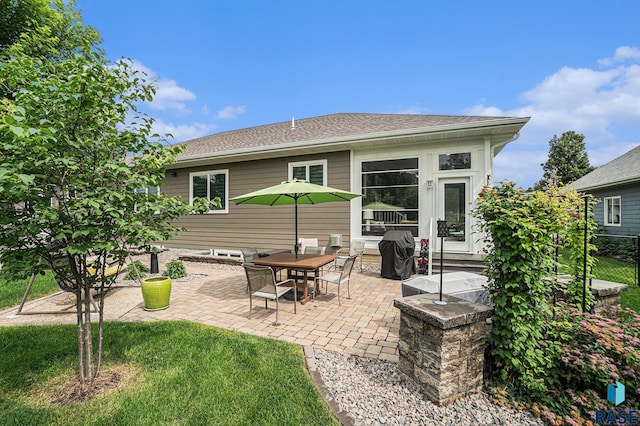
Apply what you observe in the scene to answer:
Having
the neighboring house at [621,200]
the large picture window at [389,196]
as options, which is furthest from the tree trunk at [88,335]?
the neighboring house at [621,200]

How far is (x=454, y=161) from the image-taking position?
729 centimetres

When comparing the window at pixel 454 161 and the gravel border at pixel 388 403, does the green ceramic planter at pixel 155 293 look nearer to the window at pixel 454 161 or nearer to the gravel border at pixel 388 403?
the gravel border at pixel 388 403

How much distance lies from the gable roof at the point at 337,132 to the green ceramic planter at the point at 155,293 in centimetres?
307

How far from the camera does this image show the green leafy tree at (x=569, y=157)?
85.9ft

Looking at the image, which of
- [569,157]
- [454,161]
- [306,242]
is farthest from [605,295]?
[569,157]

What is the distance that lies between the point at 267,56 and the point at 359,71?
4.07 m

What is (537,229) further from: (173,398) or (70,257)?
(70,257)

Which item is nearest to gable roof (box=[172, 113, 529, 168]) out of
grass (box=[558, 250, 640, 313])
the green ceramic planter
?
the green ceramic planter

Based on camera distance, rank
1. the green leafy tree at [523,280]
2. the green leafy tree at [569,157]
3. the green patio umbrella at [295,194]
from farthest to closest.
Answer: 1. the green leafy tree at [569,157]
2. the green patio umbrella at [295,194]
3. the green leafy tree at [523,280]

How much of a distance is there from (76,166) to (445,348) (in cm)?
314

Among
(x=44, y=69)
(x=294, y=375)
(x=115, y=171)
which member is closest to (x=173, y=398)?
(x=294, y=375)

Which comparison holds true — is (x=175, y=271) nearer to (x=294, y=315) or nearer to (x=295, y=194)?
(x=295, y=194)

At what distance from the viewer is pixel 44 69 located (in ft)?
7.75

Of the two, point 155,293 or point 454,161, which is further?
point 454,161
